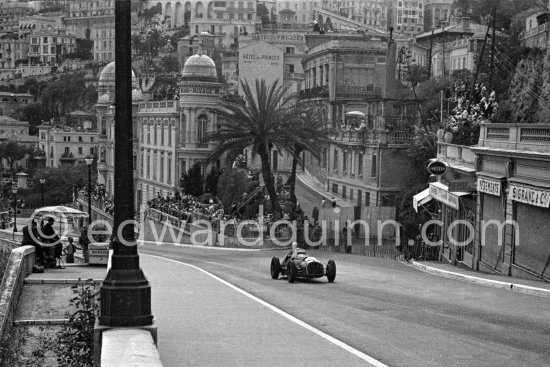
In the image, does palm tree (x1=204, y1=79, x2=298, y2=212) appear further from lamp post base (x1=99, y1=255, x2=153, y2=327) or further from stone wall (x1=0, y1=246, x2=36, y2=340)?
lamp post base (x1=99, y1=255, x2=153, y2=327)

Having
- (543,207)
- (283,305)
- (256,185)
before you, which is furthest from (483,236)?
(256,185)

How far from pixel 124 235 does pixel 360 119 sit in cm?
5112

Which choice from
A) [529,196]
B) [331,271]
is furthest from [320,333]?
[529,196]

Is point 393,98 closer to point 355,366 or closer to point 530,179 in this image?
point 530,179

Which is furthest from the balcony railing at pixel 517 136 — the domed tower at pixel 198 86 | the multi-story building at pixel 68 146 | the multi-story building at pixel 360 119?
the multi-story building at pixel 68 146

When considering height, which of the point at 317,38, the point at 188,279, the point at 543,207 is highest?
the point at 317,38

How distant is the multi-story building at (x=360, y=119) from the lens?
52375 mm

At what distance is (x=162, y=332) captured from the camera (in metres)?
14.6

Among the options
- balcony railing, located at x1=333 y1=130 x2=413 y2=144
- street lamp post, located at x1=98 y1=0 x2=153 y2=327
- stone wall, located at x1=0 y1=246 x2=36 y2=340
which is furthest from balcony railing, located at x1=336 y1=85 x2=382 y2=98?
street lamp post, located at x1=98 y1=0 x2=153 y2=327

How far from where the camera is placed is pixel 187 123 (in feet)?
238

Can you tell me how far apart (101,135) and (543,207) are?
80.0m

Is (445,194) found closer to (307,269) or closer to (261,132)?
(307,269)

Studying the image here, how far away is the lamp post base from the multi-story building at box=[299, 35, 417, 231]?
35291 millimetres

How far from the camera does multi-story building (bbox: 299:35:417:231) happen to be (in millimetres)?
52375
